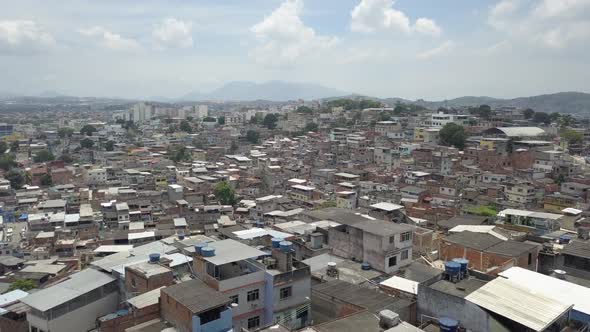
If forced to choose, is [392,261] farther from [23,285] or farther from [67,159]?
[67,159]

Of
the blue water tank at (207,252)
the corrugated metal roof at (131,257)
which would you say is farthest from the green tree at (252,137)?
the blue water tank at (207,252)

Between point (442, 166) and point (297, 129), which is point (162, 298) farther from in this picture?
point (297, 129)

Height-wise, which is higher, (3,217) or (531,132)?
(531,132)

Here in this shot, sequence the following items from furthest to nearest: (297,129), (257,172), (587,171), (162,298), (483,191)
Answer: (297,129) → (257,172) → (587,171) → (483,191) → (162,298)

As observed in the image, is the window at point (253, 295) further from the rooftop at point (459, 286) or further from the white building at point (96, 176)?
the white building at point (96, 176)

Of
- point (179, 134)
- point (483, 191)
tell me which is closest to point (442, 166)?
point (483, 191)

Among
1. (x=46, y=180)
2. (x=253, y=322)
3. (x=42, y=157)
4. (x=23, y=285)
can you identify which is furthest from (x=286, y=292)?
(x=42, y=157)
